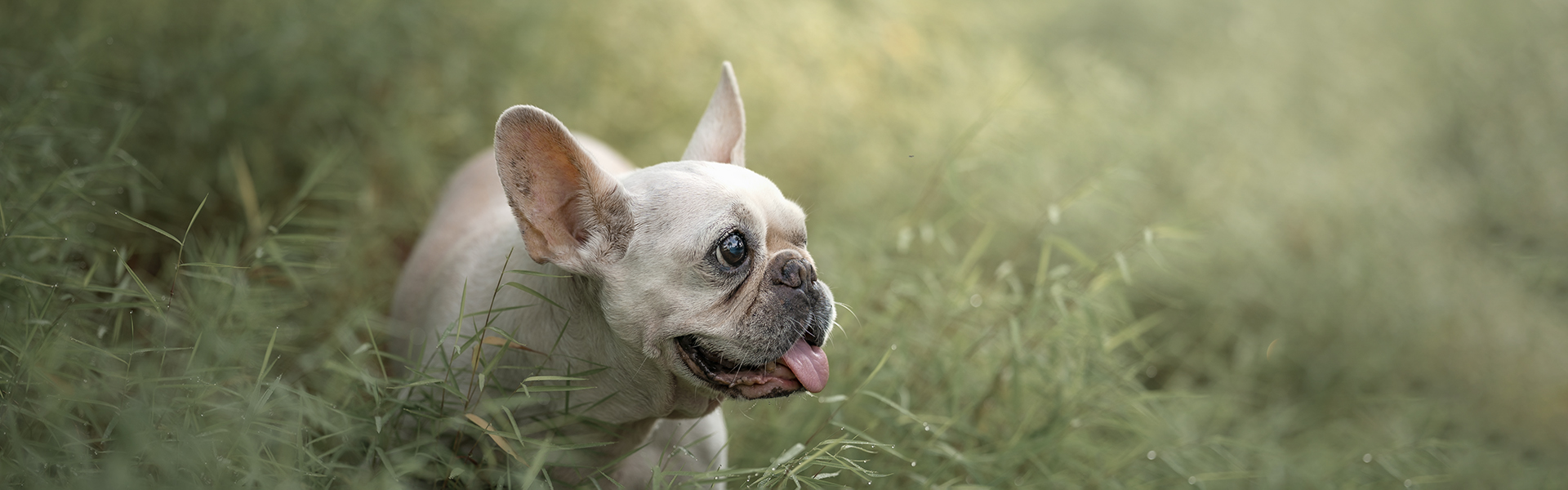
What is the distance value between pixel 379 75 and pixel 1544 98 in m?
8.19

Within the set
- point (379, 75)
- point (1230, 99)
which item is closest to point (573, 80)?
point (379, 75)

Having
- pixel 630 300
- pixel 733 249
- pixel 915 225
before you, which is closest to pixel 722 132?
pixel 733 249

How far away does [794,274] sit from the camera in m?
2.20

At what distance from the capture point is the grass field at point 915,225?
2.48 metres

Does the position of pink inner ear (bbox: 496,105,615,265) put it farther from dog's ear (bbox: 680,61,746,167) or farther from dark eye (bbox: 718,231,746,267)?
dog's ear (bbox: 680,61,746,167)

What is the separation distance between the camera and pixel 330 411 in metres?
2.47

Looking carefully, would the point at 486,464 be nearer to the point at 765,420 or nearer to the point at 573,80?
the point at 765,420

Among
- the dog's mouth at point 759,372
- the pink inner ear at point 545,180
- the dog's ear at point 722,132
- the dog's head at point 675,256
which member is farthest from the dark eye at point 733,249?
the dog's ear at point 722,132

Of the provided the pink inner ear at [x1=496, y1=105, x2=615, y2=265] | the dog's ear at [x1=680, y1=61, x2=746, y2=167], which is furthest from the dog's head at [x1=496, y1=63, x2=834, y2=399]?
the dog's ear at [x1=680, y1=61, x2=746, y2=167]

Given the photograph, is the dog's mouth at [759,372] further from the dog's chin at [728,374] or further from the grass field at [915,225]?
the grass field at [915,225]

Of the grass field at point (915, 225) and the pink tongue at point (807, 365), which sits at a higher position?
the pink tongue at point (807, 365)

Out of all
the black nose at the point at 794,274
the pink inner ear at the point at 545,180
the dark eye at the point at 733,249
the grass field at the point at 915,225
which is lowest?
the grass field at the point at 915,225

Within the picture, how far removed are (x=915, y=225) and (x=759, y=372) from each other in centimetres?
226

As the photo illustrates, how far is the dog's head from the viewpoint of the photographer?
208 centimetres
